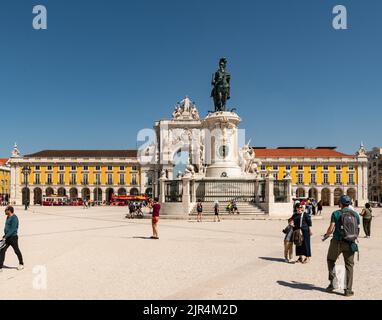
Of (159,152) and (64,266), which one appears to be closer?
(64,266)

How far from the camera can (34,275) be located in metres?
9.04

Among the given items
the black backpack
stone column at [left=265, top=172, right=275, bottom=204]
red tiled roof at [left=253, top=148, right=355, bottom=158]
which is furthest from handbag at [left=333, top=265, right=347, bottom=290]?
red tiled roof at [left=253, top=148, right=355, bottom=158]

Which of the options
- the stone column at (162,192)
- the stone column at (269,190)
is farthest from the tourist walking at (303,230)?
the stone column at (162,192)

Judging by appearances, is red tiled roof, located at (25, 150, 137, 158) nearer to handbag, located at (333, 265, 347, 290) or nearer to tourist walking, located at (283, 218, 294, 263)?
tourist walking, located at (283, 218, 294, 263)

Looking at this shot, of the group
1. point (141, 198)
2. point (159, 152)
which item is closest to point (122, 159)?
point (159, 152)

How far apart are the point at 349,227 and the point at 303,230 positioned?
327 cm

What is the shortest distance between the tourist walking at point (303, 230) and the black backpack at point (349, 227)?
302 cm

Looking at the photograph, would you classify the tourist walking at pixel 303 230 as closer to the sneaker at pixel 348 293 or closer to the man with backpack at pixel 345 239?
the man with backpack at pixel 345 239

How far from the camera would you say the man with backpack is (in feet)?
25.1

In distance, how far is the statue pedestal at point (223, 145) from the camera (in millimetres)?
31969

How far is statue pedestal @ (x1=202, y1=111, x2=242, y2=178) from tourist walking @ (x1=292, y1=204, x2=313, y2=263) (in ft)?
67.6

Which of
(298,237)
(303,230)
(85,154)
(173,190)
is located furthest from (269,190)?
(85,154)
